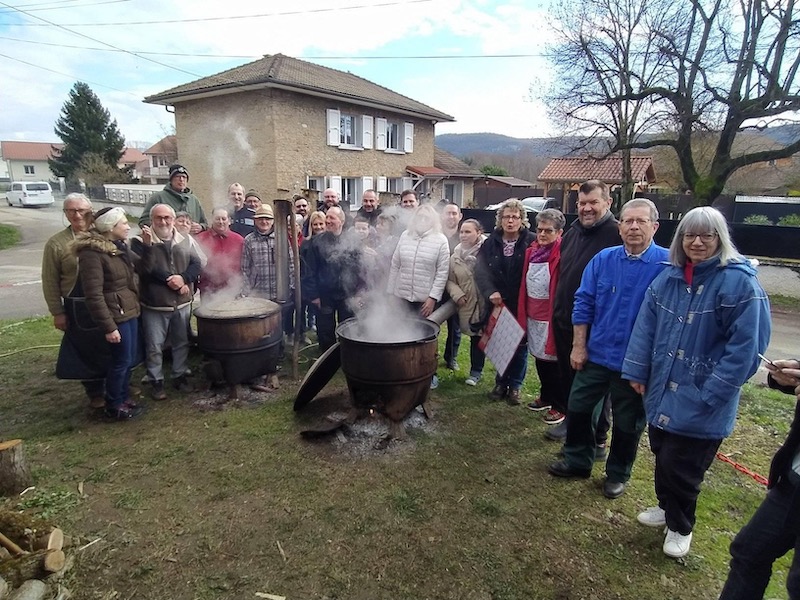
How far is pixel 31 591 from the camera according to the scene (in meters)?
2.22

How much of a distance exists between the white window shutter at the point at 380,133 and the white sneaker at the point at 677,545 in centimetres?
1910

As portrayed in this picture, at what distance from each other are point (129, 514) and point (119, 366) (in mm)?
1402

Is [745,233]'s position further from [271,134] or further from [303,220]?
[271,134]

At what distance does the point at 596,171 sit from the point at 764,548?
87.2ft

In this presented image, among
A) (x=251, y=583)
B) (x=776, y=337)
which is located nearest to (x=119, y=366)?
(x=251, y=583)

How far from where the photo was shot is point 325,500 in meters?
3.07

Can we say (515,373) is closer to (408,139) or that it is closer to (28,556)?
(28,556)

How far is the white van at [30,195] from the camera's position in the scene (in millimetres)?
28938

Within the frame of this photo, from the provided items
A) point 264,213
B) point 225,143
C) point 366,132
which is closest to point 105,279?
point 264,213

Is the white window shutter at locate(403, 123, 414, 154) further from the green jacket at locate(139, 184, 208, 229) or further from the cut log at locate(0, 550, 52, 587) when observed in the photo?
the cut log at locate(0, 550, 52, 587)

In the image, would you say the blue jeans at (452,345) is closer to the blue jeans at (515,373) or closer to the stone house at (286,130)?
the blue jeans at (515,373)

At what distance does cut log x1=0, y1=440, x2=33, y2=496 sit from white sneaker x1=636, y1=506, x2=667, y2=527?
3828 millimetres

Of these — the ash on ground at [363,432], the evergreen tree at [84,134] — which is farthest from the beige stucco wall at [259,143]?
the evergreen tree at [84,134]

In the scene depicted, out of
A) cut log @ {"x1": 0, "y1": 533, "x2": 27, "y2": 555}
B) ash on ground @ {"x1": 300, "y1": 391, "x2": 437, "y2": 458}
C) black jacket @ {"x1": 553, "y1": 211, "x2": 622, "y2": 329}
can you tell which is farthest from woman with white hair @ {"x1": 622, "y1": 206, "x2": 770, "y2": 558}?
cut log @ {"x1": 0, "y1": 533, "x2": 27, "y2": 555}
